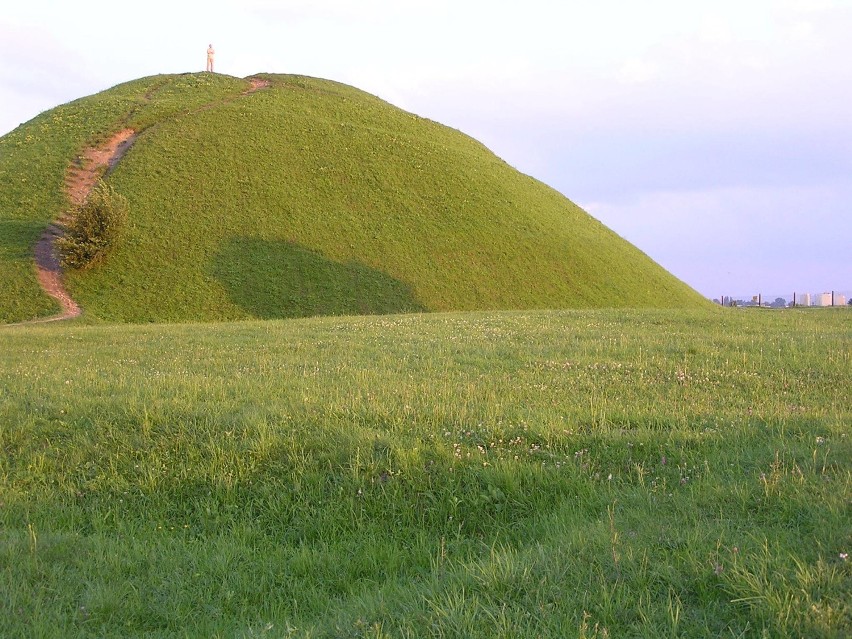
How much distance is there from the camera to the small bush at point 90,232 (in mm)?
35719

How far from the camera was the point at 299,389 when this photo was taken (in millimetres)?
9516

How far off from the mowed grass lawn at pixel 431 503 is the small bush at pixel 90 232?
28.7 metres

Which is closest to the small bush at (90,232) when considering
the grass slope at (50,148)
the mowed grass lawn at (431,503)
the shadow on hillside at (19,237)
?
the grass slope at (50,148)

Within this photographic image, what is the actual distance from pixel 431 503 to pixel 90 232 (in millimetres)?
35976

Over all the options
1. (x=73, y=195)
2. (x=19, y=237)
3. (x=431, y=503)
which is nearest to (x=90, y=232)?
(x=19, y=237)

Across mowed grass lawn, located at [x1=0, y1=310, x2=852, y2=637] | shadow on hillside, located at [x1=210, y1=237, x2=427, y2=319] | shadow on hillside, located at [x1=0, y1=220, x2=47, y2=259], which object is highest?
shadow on hillside, located at [x1=0, y1=220, x2=47, y2=259]

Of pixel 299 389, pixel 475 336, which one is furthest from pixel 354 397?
pixel 475 336

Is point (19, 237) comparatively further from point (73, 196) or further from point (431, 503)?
point (431, 503)

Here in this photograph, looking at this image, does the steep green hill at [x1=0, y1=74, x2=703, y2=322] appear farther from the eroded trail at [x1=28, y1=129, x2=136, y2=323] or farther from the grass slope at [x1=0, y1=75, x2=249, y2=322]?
the eroded trail at [x1=28, y1=129, x2=136, y2=323]

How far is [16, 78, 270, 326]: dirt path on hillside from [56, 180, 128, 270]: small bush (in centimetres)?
110

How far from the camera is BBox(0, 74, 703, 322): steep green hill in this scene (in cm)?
3756

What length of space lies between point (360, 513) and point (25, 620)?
2.64 m

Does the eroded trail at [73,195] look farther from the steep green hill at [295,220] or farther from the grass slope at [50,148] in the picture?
the steep green hill at [295,220]

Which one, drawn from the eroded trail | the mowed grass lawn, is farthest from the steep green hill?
the mowed grass lawn
